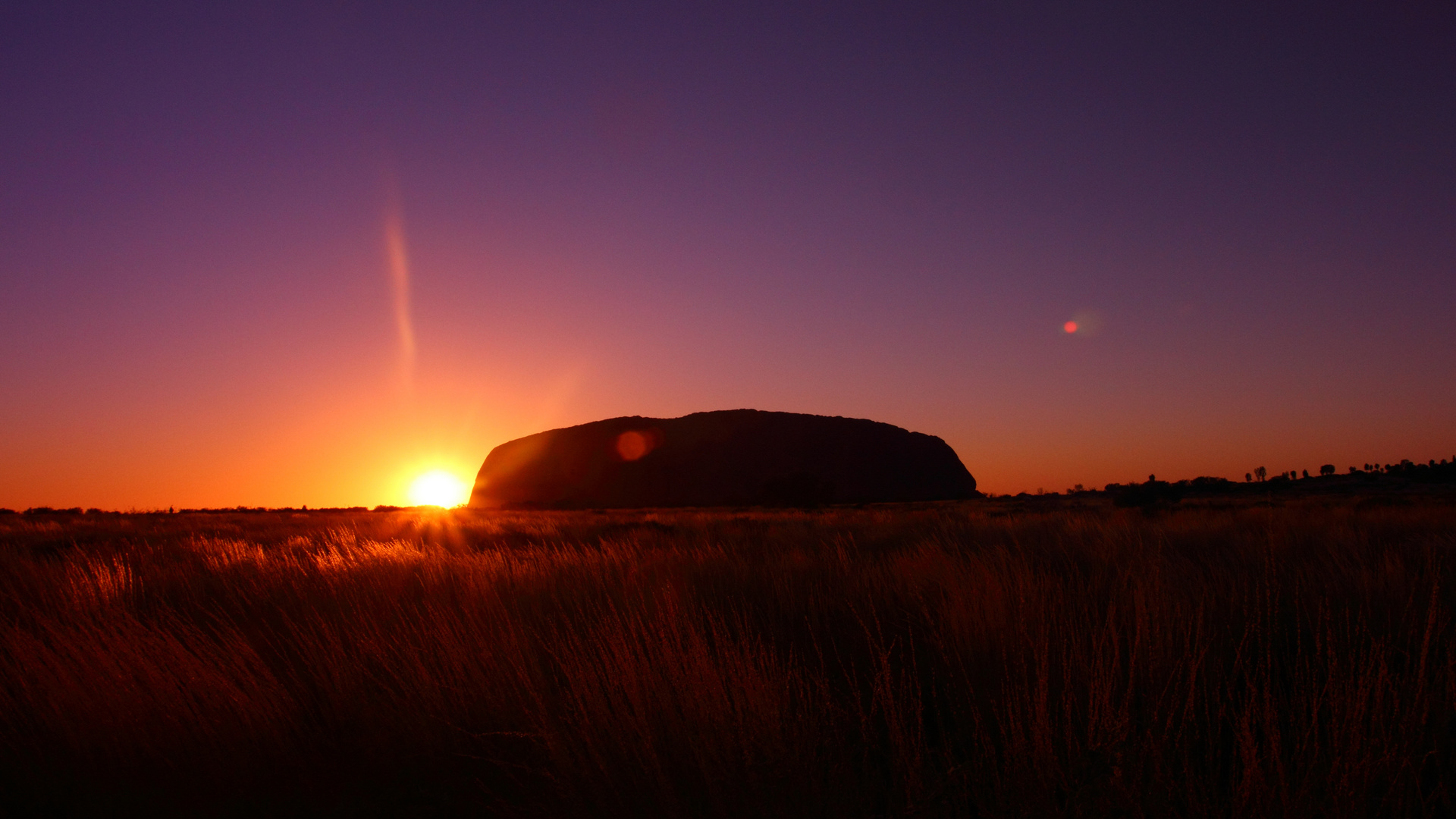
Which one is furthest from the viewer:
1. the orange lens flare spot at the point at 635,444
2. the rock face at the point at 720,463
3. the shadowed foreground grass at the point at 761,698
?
the orange lens flare spot at the point at 635,444

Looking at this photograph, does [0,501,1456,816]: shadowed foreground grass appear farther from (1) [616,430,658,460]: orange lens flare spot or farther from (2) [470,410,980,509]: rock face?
(1) [616,430,658,460]: orange lens flare spot

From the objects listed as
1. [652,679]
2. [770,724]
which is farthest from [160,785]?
[770,724]

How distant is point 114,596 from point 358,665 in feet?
12.7

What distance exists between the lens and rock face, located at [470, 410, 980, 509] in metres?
79.9

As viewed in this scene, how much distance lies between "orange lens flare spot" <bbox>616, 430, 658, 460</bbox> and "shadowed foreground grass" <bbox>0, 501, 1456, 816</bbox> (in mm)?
78543

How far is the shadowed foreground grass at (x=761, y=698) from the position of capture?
2184 millimetres

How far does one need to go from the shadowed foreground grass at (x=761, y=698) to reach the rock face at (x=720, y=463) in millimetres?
68620

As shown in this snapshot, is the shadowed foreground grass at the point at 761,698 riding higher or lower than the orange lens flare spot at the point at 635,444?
lower

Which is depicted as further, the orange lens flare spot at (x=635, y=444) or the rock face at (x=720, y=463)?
the orange lens flare spot at (x=635, y=444)

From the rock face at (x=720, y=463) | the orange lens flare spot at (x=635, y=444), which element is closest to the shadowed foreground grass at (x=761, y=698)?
the rock face at (x=720, y=463)

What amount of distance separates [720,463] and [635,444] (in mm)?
11569

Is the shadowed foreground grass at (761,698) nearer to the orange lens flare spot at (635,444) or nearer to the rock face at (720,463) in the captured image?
the rock face at (720,463)

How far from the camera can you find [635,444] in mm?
85500

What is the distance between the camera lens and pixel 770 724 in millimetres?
2430
